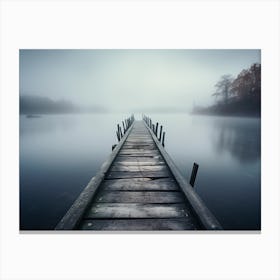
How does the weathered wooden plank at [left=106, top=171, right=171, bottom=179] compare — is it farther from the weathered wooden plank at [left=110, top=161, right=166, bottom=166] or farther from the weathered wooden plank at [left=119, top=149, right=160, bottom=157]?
the weathered wooden plank at [left=119, top=149, right=160, bottom=157]

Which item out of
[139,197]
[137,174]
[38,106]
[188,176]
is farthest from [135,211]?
[188,176]

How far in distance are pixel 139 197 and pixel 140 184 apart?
39 centimetres

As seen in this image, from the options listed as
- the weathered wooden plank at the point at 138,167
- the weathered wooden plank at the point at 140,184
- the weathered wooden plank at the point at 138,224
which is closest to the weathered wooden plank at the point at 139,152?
the weathered wooden plank at the point at 138,167

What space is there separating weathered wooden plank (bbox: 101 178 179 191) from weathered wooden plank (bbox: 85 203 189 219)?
0.42 m

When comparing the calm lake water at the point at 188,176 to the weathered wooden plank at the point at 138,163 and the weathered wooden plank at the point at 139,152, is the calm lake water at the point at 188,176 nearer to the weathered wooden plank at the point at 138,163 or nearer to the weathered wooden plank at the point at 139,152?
the weathered wooden plank at the point at 138,163

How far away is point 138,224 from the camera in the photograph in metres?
2.09

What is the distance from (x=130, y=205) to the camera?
2.38m

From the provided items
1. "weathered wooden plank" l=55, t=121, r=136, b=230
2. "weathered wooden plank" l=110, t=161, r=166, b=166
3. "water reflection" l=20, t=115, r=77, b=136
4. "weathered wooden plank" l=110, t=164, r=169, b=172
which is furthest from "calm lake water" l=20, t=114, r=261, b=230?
"weathered wooden plank" l=110, t=161, r=166, b=166
